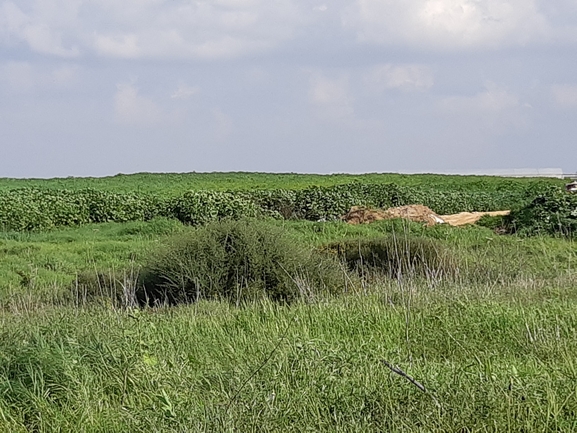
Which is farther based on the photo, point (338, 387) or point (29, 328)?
point (29, 328)

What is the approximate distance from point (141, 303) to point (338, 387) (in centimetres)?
793

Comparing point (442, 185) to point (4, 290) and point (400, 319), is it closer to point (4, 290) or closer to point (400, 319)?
point (4, 290)

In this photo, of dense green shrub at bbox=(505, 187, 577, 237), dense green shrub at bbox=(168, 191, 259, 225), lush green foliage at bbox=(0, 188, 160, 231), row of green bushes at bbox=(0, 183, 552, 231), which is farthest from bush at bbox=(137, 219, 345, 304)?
lush green foliage at bbox=(0, 188, 160, 231)

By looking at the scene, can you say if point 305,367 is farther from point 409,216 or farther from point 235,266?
point 409,216

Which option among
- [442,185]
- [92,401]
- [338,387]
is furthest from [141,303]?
[442,185]

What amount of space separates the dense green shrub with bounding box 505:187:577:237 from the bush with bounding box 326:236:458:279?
4931 millimetres

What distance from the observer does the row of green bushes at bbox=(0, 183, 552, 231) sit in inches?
1021

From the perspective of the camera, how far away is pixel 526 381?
15.5 feet

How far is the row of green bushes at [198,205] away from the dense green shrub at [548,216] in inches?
157

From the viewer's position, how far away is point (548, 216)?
19.5 m

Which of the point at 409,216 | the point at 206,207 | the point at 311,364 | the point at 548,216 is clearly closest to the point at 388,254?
the point at 548,216

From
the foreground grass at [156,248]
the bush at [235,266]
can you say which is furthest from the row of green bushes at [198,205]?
the bush at [235,266]

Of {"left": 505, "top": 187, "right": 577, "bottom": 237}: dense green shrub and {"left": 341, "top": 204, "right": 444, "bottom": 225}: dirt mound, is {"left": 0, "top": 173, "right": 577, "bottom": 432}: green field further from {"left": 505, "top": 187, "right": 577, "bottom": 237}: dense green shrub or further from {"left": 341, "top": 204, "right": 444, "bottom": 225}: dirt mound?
{"left": 341, "top": 204, "right": 444, "bottom": 225}: dirt mound

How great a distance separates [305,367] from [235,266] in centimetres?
651
